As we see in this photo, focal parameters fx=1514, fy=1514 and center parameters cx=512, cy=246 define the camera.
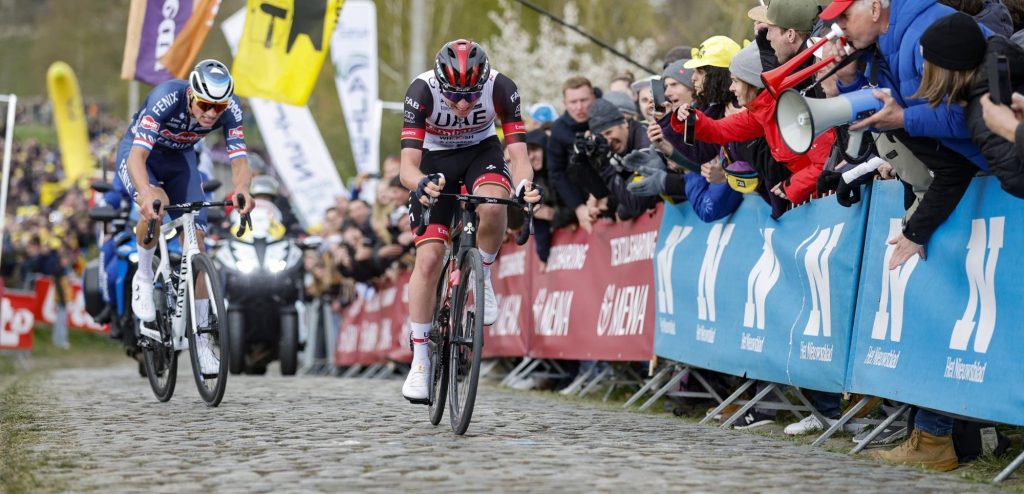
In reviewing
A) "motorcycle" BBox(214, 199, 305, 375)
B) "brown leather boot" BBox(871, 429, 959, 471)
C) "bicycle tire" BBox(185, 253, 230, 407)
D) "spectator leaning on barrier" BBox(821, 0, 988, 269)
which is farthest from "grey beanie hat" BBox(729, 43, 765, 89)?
"motorcycle" BBox(214, 199, 305, 375)

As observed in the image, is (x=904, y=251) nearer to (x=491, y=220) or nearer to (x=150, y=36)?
(x=491, y=220)

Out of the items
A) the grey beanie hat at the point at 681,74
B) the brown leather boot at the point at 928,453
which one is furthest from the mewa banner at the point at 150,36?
the brown leather boot at the point at 928,453

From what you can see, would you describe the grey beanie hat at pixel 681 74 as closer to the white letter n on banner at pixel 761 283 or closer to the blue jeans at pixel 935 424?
the white letter n on banner at pixel 761 283

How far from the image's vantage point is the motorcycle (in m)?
15.8

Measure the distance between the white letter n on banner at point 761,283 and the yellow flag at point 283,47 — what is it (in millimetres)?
9170

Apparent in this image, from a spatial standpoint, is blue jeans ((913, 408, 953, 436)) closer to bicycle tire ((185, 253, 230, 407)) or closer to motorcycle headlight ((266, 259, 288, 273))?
bicycle tire ((185, 253, 230, 407))

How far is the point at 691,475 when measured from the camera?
5.89 m

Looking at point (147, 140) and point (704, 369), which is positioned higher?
point (147, 140)

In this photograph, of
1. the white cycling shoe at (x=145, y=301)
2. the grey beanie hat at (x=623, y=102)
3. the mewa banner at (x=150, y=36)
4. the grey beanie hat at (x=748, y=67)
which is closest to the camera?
the grey beanie hat at (x=748, y=67)

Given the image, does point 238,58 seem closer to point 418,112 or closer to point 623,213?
point 623,213

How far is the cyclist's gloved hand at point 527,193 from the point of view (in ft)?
24.3

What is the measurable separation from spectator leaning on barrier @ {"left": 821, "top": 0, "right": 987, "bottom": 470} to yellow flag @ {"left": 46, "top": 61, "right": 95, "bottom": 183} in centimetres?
3697

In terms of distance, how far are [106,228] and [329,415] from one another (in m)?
5.25

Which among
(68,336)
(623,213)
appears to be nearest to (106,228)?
(623,213)
